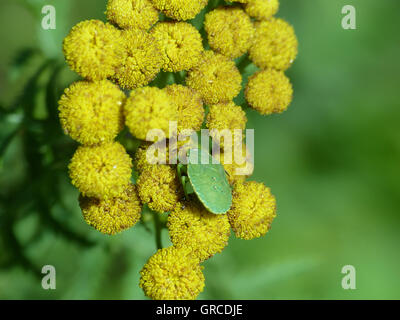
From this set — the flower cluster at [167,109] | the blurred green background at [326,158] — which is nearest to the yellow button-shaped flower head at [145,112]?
the flower cluster at [167,109]

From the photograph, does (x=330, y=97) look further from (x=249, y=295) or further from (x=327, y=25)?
(x=249, y=295)

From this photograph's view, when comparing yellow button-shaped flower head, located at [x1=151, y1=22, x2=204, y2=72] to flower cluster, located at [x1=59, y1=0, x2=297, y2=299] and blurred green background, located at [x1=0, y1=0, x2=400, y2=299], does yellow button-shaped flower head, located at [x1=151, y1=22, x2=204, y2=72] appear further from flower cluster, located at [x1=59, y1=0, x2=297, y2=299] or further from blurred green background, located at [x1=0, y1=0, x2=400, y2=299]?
blurred green background, located at [x1=0, y1=0, x2=400, y2=299]

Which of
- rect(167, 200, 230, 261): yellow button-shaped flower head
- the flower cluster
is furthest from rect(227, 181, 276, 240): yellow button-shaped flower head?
rect(167, 200, 230, 261): yellow button-shaped flower head

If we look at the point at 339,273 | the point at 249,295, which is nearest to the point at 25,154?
the point at 249,295

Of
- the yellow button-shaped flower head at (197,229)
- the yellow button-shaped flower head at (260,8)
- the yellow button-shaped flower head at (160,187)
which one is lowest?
the yellow button-shaped flower head at (197,229)

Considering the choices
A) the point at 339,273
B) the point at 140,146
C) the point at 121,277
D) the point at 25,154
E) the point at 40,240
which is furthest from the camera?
the point at 339,273

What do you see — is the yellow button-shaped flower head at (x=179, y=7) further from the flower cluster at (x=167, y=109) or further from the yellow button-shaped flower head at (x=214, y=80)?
the yellow button-shaped flower head at (x=214, y=80)
